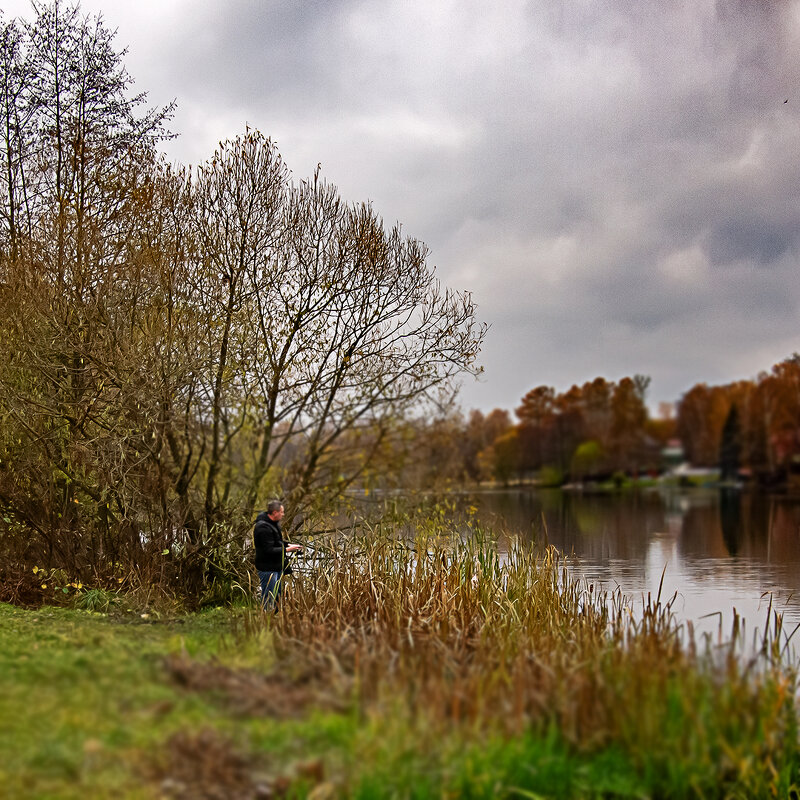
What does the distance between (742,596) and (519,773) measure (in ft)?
47.8

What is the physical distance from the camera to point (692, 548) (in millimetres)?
28594

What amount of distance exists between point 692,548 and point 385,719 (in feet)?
80.0

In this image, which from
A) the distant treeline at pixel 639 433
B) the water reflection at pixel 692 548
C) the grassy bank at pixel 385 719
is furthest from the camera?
the distant treeline at pixel 639 433

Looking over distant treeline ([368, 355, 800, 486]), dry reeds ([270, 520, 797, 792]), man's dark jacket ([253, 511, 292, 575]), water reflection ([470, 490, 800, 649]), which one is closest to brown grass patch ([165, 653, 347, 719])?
dry reeds ([270, 520, 797, 792])

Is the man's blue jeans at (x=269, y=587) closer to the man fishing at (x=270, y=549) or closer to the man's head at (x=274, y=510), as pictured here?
the man fishing at (x=270, y=549)

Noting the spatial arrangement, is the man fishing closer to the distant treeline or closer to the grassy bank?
the grassy bank

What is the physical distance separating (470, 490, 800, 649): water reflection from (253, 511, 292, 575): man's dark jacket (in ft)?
13.1

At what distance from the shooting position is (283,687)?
668 centimetres

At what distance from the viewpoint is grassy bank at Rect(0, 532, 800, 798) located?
18.5ft

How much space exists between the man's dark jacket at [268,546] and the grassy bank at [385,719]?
242 centimetres

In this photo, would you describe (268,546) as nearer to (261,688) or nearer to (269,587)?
(269,587)

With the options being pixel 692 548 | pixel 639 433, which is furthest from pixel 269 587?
pixel 639 433

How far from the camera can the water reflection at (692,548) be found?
57.0 feet

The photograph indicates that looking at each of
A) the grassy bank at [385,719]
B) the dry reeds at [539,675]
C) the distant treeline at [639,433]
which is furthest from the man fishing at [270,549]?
the distant treeline at [639,433]
